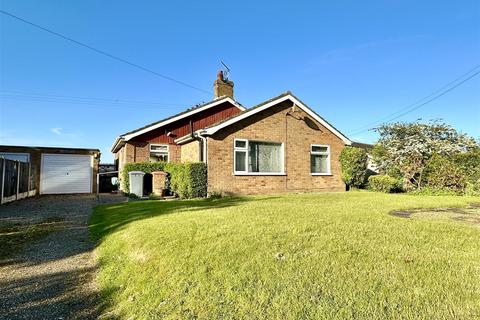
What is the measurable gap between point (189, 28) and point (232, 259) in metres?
15.2

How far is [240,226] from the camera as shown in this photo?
5.49 meters

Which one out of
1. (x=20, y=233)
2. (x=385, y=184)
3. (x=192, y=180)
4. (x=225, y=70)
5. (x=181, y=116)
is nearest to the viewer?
(x=20, y=233)

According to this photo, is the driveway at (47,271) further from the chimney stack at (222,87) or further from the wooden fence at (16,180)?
the chimney stack at (222,87)

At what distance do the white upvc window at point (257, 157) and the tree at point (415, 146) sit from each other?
24.8ft

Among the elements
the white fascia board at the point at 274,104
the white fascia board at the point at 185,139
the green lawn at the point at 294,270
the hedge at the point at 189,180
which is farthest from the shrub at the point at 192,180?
the green lawn at the point at 294,270

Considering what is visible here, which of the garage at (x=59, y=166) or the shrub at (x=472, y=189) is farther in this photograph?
the garage at (x=59, y=166)

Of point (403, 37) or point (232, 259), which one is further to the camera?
point (403, 37)

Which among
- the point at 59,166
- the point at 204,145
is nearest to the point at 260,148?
the point at 204,145

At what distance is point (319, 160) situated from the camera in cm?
1608

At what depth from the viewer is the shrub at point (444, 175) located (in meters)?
14.4

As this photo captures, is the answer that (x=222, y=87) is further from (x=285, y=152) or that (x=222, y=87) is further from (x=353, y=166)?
(x=353, y=166)

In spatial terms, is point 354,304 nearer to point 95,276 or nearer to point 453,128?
point 95,276

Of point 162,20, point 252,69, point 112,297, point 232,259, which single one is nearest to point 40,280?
point 112,297

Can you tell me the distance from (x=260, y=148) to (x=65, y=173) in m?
13.6
